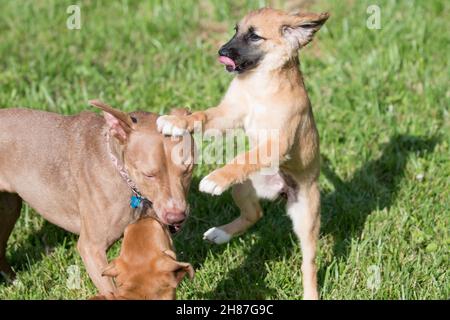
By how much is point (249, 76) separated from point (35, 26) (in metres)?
4.59

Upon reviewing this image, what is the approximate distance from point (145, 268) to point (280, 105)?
1562 millimetres

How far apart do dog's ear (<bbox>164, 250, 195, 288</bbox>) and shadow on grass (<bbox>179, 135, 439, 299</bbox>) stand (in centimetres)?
116

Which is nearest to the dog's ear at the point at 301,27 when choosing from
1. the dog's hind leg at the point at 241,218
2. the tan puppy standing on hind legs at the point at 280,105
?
the tan puppy standing on hind legs at the point at 280,105

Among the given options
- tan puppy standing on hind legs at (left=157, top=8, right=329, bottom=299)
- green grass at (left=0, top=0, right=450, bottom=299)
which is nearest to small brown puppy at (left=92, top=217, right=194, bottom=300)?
tan puppy standing on hind legs at (left=157, top=8, right=329, bottom=299)

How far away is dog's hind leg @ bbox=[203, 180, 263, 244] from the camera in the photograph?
257 inches

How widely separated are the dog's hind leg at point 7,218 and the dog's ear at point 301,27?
235 cm

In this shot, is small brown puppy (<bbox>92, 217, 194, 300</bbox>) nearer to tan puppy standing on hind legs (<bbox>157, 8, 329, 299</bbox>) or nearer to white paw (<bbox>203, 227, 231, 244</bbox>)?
tan puppy standing on hind legs (<bbox>157, 8, 329, 299</bbox>)

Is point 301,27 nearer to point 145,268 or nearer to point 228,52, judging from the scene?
point 228,52

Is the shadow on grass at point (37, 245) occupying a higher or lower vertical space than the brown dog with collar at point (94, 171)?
lower

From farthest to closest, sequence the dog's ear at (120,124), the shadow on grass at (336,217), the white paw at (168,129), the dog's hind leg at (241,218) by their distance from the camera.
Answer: the dog's hind leg at (241,218)
the shadow on grass at (336,217)
the dog's ear at (120,124)
the white paw at (168,129)

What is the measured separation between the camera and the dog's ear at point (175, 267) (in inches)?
198

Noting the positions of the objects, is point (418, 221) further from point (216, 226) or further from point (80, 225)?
point (80, 225)

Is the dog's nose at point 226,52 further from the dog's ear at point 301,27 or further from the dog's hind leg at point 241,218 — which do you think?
the dog's hind leg at point 241,218

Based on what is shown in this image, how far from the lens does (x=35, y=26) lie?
9.96m
